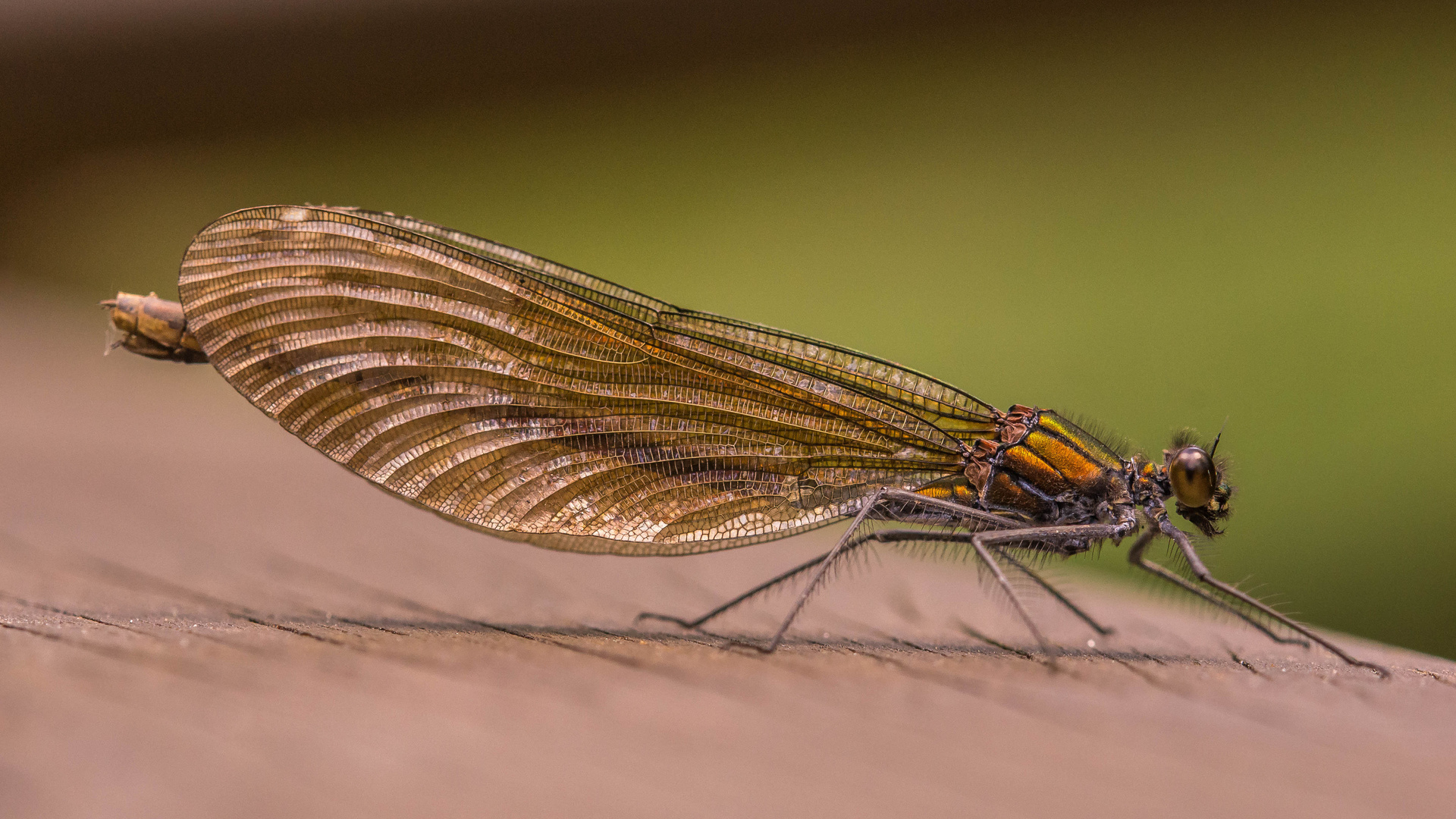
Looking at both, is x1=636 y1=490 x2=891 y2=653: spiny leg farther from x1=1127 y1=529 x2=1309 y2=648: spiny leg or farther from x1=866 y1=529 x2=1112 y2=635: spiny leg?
x1=1127 y1=529 x2=1309 y2=648: spiny leg

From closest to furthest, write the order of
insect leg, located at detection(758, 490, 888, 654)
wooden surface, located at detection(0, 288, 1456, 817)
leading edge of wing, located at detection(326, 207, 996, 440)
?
1. wooden surface, located at detection(0, 288, 1456, 817)
2. insect leg, located at detection(758, 490, 888, 654)
3. leading edge of wing, located at detection(326, 207, 996, 440)

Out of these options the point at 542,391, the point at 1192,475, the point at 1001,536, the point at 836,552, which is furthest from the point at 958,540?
the point at 542,391

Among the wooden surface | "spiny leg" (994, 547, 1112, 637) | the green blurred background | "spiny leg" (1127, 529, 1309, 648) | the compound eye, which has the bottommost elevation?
the wooden surface

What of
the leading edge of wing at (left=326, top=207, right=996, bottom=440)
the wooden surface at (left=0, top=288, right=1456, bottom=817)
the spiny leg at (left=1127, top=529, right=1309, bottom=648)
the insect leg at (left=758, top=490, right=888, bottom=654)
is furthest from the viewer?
the spiny leg at (left=1127, top=529, right=1309, bottom=648)

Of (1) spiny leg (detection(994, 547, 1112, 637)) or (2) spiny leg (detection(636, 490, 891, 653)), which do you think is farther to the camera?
(1) spiny leg (detection(994, 547, 1112, 637))

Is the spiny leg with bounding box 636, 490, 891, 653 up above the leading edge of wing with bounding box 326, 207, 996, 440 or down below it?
below

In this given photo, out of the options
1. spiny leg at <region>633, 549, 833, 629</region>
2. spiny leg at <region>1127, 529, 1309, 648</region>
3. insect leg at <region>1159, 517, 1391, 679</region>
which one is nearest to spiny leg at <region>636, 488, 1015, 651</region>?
spiny leg at <region>633, 549, 833, 629</region>

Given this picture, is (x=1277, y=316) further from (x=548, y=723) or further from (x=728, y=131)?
(x=548, y=723)
